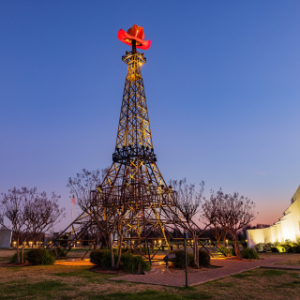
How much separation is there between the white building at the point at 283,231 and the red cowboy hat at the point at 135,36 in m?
25.9

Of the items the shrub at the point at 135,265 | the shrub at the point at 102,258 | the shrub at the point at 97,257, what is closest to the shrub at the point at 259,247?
the shrub at the point at 102,258

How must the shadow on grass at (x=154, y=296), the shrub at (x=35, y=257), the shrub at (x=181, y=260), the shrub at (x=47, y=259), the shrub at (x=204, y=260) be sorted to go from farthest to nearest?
the shrub at (x=47, y=259), the shrub at (x=35, y=257), the shrub at (x=204, y=260), the shrub at (x=181, y=260), the shadow on grass at (x=154, y=296)

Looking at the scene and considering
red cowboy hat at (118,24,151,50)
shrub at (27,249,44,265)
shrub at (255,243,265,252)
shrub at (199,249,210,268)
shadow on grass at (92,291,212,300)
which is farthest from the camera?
red cowboy hat at (118,24,151,50)

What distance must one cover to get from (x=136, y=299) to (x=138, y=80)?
29.3 metres

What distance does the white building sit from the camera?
32.7 metres

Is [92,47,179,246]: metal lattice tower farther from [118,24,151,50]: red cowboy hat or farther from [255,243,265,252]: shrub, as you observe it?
[255,243,265,252]: shrub

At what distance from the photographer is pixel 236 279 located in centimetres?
1260

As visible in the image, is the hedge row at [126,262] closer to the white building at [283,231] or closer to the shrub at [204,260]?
the shrub at [204,260]

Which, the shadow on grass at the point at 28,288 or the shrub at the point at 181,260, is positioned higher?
the shrub at the point at 181,260

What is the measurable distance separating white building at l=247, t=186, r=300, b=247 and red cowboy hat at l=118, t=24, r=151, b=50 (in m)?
25.9

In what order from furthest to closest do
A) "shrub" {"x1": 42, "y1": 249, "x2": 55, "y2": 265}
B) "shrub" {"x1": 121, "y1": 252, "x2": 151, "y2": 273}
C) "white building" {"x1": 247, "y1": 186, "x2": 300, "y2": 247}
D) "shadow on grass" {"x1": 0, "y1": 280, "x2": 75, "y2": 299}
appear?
"white building" {"x1": 247, "y1": 186, "x2": 300, "y2": 247} → "shrub" {"x1": 42, "y1": 249, "x2": 55, "y2": 265} → "shrub" {"x1": 121, "y1": 252, "x2": 151, "y2": 273} → "shadow on grass" {"x1": 0, "y1": 280, "x2": 75, "y2": 299}

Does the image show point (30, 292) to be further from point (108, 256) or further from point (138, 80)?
point (138, 80)

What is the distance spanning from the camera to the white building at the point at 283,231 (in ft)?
107

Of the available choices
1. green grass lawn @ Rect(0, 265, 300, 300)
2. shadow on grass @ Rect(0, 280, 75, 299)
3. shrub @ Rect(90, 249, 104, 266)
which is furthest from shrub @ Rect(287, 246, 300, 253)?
shadow on grass @ Rect(0, 280, 75, 299)
